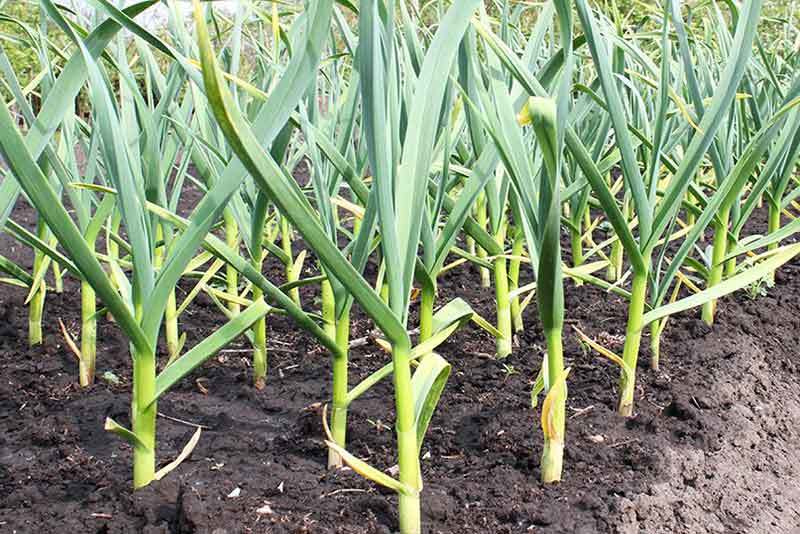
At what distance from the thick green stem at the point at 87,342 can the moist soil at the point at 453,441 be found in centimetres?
3

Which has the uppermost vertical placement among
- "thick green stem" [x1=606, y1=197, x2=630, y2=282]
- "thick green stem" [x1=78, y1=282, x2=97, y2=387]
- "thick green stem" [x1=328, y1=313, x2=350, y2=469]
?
"thick green stem" [x1=328, y1=313, x2=350, y2=469]

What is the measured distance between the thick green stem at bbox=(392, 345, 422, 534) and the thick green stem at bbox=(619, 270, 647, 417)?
459mm

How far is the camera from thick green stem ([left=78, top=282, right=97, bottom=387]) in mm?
1647

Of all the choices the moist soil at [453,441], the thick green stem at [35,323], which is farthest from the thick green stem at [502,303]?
the thick green stem at [35,323]

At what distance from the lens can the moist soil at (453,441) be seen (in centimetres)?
115

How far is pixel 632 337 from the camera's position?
1.35 metres

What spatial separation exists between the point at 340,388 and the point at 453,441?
0.80ft

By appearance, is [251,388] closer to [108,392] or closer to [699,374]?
[108,392]

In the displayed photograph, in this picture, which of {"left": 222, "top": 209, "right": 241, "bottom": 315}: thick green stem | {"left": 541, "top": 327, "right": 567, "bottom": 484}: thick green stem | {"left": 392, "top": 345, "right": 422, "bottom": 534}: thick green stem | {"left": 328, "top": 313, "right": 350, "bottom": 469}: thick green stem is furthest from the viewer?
{"left": 222, "top": 209, "right": 241, "bottom": 315}: thick green stem

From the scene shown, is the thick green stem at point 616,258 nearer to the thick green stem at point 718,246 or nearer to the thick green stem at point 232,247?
the thick green stem at point 718,246

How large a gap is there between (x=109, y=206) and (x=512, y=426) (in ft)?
2.50

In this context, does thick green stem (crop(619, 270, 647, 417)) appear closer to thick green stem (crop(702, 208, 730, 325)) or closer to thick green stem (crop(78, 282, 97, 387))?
thick green stem (crop(702, 208, 730, 325))

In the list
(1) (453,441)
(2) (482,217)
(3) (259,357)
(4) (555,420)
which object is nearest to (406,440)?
(4) (555,420)

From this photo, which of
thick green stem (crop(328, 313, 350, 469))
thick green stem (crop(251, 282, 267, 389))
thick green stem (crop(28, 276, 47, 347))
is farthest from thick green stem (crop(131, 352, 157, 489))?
thick green stem (crop(28, 276, 47, 347))
